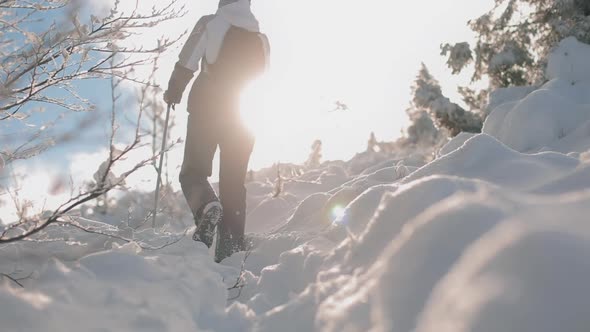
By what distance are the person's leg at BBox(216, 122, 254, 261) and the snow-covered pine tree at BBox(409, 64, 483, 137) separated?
6817 millimetres

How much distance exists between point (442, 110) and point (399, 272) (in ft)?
30.6

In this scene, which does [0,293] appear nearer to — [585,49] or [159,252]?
[159,252]

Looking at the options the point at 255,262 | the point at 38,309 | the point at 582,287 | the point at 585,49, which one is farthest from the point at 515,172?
the point at 585,49

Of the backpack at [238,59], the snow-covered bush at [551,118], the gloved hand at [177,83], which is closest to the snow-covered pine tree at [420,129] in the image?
the snow-covered bush at [551,118]

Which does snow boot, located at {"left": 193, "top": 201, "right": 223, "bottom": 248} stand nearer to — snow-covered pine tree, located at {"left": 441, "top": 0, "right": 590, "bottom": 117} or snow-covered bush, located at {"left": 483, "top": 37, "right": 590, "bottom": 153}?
snow-covered bush, located at {"left": 483, "top": 37, "right": 590, "bottom": 153}

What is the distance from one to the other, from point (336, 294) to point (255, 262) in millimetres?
1683

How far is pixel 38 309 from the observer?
1354mm

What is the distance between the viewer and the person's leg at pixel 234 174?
3922 mm

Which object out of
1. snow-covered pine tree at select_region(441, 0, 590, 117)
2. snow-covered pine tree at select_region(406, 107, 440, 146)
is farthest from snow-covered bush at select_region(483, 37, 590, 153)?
snow-covered pine tree at select_region(406, 107, 440, 146)

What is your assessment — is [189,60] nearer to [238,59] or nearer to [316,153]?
[238,59]

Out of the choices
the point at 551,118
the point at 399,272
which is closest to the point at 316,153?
the point at 551,118

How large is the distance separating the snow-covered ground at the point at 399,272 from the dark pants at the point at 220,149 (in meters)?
1.17

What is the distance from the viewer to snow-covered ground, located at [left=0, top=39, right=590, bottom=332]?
3.19 ft

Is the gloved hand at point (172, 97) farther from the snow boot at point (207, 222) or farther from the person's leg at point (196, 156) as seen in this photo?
the snow boot at point (207, 222)
